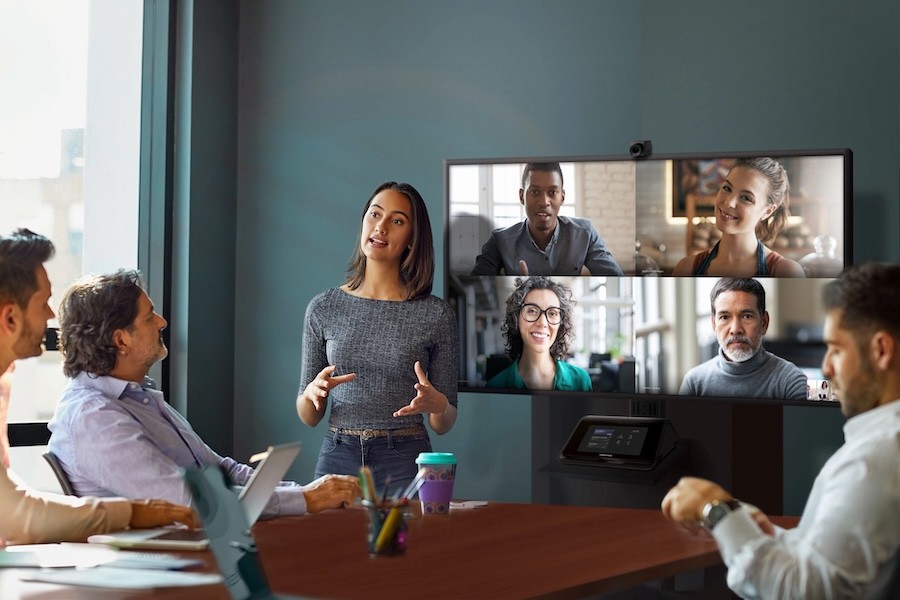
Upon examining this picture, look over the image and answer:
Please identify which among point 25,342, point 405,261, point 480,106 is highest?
point 480,106

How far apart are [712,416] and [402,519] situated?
6.49 feet

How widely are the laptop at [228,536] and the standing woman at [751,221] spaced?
2.50m

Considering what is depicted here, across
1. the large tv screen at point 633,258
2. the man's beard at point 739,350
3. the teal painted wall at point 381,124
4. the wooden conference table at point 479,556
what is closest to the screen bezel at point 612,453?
the large tv screen at point 633,258

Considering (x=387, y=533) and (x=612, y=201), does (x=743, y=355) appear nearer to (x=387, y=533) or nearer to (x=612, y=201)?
(x=612, y=201)

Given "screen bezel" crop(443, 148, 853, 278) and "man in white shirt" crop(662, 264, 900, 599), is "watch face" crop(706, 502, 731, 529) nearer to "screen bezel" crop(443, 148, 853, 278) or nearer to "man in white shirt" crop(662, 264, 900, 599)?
"man in white shirt" crop(662, 264, 900, 599)

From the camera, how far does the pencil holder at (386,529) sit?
2223 millimetres

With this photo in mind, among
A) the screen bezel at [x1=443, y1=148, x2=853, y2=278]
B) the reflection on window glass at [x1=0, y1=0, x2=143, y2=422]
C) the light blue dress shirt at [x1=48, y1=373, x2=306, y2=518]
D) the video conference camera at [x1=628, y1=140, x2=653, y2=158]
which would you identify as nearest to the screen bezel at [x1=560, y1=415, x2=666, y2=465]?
the screen bezel at [x1=443, y1=148, x2=853, y2=278]

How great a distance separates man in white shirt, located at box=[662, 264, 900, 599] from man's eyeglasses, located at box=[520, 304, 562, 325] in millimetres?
2049

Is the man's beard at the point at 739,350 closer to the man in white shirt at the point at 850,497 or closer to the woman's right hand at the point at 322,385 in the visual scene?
the woman's right hand at the point at 322,385

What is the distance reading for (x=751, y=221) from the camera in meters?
3.87

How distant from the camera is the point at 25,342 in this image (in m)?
2.46

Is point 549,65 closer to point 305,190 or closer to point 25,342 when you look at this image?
point 305,190

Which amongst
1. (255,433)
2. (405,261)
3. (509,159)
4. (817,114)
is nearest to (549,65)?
(509,159)

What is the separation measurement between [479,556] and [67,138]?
3109 millimetres
